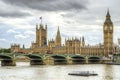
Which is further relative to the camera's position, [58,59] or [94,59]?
[94,59]

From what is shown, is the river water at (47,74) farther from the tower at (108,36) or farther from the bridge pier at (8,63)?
the tower at (108,36)

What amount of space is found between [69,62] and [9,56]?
24688 millimetres

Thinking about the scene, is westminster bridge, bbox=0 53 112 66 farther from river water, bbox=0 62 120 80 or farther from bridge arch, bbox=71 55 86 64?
river water, bbox=0 62 120 80

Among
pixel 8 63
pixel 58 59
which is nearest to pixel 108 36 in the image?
pixel 58 59

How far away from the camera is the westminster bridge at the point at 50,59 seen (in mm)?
100775

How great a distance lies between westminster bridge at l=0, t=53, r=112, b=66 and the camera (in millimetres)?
100775

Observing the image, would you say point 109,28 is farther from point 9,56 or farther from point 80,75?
point 80,75

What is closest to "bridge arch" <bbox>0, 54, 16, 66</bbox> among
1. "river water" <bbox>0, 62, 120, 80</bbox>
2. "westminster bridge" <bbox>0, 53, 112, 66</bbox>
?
"westminster bridge" <bbox>0, 53, 112, 66</bbox>

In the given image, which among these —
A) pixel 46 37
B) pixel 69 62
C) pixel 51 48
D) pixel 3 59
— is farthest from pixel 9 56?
pixel 46 37

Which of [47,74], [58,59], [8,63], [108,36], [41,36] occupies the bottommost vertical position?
[47,74]

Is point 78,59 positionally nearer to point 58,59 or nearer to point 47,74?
point 58,59

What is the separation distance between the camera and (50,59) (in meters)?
126

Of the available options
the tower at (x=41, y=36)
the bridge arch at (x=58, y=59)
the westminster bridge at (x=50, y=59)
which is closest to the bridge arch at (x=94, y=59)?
the westminster bridge at (x=50, y=59)

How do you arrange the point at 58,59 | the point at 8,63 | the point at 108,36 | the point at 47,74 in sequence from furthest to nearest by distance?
the point at 108,36 → the point at 58,59 → the point at 8,63 → the point at 47,74
